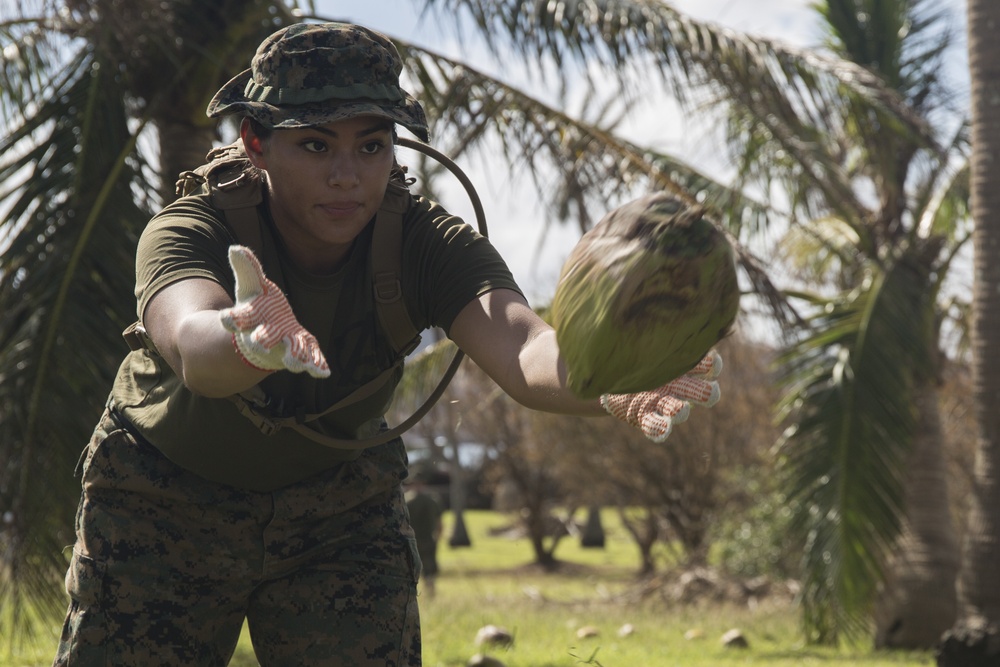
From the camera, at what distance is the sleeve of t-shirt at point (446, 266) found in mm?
2445

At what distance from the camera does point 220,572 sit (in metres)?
2.64

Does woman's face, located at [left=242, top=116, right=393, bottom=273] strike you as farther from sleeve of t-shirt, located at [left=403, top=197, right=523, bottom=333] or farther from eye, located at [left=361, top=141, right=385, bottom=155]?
sleeve of t-shirt, located at [left=403, top=197, right=523, bottom=333]

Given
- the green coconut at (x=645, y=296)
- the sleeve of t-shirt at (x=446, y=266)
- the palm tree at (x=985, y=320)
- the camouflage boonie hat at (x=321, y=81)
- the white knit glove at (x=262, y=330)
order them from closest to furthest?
the white knit glove at (x=262, y=330) < the green coconut at (x=645, y=296) < the camouflage boonie hat at (x=321, y=81) < the sleeve of t-shirt at (x=446, y=266) < the palm tree at (x=985, y=320)

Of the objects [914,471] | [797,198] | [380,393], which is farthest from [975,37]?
[380,393]

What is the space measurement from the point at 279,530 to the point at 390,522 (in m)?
0.27

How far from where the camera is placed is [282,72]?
7.80 ft

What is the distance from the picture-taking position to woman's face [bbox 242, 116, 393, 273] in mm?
2369

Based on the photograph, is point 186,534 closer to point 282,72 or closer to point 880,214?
point 282,72

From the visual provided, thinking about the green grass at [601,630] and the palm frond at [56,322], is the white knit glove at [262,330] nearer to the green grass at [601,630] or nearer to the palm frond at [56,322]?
the green grass at [601,630]

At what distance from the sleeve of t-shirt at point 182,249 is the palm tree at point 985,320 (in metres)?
6.39

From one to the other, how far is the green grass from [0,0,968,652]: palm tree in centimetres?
130

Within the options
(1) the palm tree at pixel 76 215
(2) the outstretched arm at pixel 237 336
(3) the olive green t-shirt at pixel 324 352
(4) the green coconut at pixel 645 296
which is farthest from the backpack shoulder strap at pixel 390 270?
(1) the palm tree at pixel 76 215

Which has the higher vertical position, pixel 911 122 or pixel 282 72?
pixel 911 122

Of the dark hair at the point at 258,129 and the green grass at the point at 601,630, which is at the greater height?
the dark hair at the point at 258,129
